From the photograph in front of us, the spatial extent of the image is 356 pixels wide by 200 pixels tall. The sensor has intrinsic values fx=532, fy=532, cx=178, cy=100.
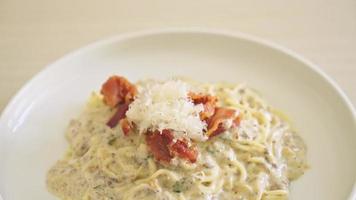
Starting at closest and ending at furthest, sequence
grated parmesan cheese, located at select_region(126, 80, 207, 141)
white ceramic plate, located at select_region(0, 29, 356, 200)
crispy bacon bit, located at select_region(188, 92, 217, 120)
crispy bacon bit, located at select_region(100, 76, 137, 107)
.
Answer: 1. grated parmesan cheese, located at select_region(126, 80, 207, 141)
2. white ceramic plate, located at select_region(0, 29, 356, 200)
3. crispy bacon bit, located at select_region(188, 92, 217, 120)
4. crispy bacon bit, located at select_region(100, 76, 137, 107)

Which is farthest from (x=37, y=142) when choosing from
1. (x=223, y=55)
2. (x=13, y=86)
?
(x=223, y=55)

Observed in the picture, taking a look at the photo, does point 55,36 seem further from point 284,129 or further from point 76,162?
point 284,129

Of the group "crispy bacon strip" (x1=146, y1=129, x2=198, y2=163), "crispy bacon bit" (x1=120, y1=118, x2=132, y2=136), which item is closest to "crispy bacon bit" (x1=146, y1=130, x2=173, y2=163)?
"crispy bacon strip" (x1=146, y1=129, x2=198, y2=163)

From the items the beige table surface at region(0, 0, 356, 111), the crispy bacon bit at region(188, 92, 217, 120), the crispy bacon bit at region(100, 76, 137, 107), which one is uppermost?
the beige table surface at region(0, 0, 356, 111)

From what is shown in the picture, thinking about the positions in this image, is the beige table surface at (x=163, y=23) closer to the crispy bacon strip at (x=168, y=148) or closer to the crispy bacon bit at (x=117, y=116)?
the crispy bacon bit at (x=117, y=116)

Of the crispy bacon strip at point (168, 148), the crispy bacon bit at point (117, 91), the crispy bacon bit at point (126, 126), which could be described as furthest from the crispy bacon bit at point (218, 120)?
the crispy bacon bit at point (117, 91)

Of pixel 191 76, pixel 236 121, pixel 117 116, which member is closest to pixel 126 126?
pixel 117 116

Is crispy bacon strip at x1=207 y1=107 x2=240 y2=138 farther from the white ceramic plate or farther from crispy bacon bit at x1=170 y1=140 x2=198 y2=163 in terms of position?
the white ceramic plate
